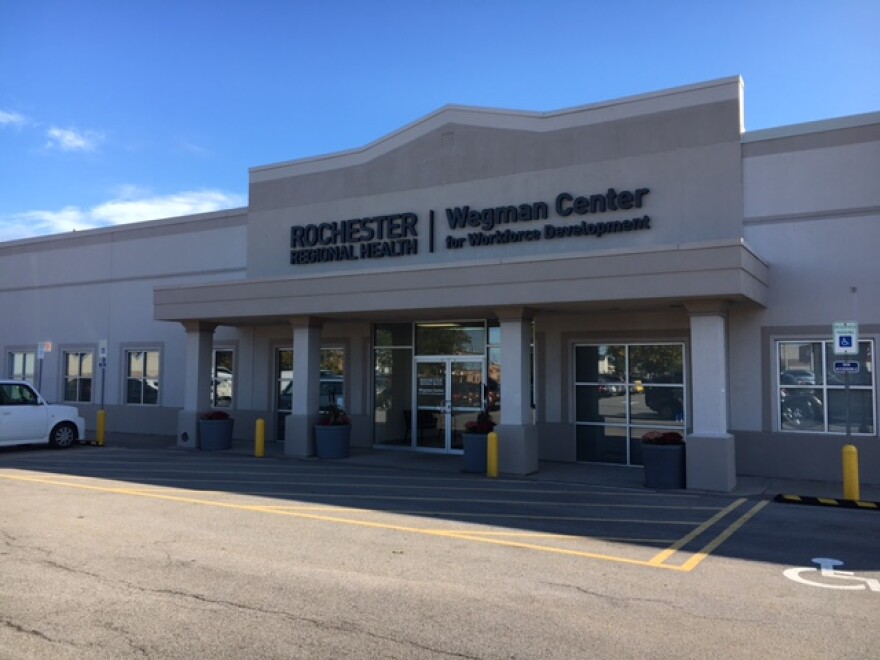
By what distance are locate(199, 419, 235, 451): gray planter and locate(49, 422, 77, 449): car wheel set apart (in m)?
3.38

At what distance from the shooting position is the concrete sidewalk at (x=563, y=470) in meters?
12.6

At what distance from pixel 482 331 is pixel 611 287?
5084mm

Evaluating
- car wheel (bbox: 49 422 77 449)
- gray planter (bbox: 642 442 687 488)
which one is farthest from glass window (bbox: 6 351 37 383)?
gray planter (bbox: 642 442 687 488)

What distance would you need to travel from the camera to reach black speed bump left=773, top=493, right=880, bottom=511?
11148 mm

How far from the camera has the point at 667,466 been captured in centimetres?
1302

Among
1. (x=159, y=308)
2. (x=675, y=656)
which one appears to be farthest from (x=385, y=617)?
(x=159, y=308)

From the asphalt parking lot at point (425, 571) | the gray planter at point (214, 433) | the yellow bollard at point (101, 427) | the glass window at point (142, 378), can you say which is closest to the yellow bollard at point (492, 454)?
the asphalt parking lot at point (425, 571)

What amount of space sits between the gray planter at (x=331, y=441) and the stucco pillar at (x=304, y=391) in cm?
44

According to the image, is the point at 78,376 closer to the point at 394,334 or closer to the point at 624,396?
the point at 394,334

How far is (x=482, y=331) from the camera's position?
1769 cm

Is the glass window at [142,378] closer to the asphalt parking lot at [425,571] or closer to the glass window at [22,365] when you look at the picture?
the glass window at [22,365]

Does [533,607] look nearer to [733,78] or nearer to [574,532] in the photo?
[574,532]

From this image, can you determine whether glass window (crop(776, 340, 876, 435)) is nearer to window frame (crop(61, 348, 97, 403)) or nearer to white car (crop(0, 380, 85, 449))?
white car (crop(0, 380, 85, 449))

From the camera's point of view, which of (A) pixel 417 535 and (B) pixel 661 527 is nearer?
(A) pixel 417 535
